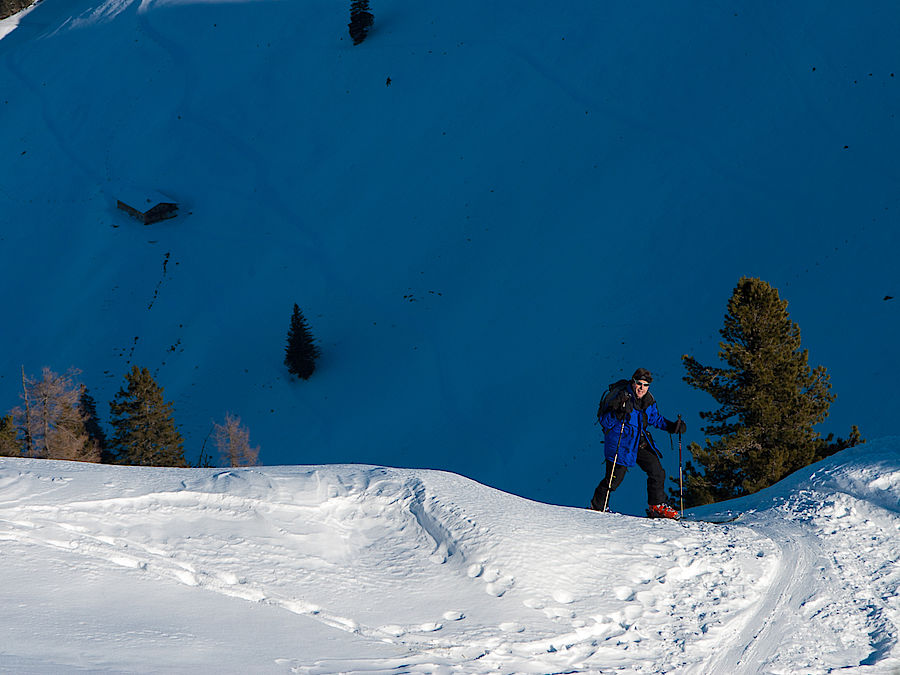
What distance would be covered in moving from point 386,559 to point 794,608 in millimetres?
3642

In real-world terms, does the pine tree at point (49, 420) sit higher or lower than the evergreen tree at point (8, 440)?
higher

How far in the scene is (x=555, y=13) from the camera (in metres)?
48.2

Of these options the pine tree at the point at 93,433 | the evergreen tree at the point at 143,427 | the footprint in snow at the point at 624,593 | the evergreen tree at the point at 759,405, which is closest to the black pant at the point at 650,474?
the footprint in snow at the point at 624,593

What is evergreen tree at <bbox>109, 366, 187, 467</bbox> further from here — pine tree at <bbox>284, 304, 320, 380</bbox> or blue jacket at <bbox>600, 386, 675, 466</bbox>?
blue jacket at <bbox>600, 386, 675, 466</bbox>

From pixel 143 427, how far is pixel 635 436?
77.1 feet

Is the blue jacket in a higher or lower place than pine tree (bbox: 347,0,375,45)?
lower

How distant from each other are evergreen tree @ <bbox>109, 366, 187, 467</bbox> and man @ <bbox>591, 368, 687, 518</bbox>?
74.2ft

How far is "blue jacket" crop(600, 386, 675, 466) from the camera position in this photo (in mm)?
8641

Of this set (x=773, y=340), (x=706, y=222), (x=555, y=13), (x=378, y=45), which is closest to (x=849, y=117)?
(x=706, y=222)

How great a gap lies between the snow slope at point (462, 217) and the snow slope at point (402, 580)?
1847 cm

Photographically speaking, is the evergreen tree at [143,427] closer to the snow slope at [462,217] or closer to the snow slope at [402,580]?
the snow slope at [462,217]

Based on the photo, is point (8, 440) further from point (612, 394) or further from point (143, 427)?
point (612, 394)

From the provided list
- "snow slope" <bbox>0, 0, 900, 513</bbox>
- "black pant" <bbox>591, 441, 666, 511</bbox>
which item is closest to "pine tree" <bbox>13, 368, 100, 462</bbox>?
"snow slope" <bbox>0, 0, 900, 513</bbox>

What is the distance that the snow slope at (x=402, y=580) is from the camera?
5.31 metres
